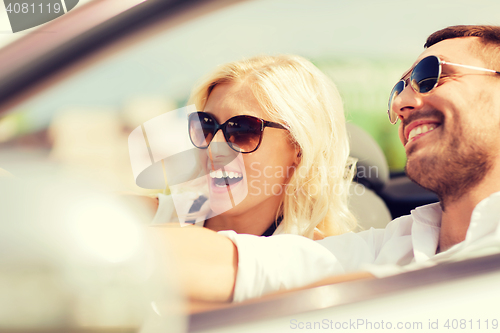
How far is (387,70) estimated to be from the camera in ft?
5.12

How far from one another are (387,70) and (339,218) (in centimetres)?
69

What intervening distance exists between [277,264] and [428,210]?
0.71m

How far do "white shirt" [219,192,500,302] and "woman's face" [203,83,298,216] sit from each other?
381 mm

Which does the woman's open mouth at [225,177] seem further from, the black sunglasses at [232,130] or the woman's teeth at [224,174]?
the black sunglasses at [232,130]

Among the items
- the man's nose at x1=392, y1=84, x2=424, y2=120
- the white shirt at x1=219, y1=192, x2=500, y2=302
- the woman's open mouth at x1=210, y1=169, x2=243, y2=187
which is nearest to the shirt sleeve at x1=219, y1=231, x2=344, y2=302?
the white shirt at x1=219, y1=192, x2=500, y2=302

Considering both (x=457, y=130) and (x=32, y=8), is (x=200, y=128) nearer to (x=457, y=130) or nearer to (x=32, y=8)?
(x=32, y=8)

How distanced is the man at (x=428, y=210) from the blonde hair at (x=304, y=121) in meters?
0.26

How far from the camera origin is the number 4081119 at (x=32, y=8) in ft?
3.18

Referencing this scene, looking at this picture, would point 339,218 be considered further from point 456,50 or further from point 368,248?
point 456,50

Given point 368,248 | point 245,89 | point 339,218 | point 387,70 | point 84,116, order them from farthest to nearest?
point 339,218 → point 245,89 → point 387,70 → point 368,248 → point 84,116

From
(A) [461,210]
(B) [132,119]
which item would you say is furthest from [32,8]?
(A) [461,210]

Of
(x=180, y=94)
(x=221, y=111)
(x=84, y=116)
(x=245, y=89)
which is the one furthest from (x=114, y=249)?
(x=245, y=89)

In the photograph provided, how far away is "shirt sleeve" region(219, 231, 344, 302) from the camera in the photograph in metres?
1.02

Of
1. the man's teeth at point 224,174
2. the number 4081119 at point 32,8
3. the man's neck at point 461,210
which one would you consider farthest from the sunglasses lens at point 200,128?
the man's neck at point 461,210
